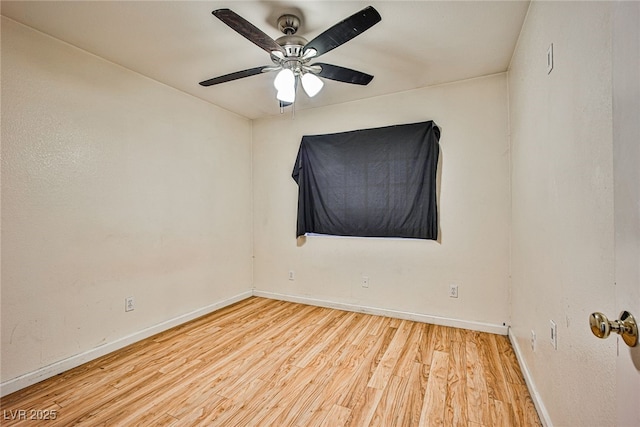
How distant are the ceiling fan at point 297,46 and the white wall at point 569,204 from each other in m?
0.86

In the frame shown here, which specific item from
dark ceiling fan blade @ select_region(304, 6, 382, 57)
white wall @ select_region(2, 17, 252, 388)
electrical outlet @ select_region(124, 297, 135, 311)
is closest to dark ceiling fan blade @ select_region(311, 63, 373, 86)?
dark ceiling fan blade @ select_region(304, 6, 382, 57)

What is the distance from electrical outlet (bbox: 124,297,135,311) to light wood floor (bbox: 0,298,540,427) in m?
0.33

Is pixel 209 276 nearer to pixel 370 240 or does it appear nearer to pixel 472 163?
pixel 370 240

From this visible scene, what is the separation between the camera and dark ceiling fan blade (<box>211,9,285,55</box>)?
1.38 metres

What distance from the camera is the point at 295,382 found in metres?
1.94

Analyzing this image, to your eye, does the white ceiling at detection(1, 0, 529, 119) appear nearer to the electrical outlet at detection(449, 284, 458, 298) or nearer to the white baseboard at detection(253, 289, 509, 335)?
the electrical outlet at detection(449, 284, 458, 298)

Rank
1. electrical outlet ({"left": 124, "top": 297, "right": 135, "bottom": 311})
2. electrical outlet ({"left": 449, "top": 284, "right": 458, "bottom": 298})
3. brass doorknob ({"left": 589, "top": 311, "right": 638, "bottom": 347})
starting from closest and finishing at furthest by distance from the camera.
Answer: brass doorknob ({"left": 589, "top": 311, "right": 638, "bottom": 347}), electrical outlet ({"left": 124, "top": 297, "right": 135, "bottom": 311}), electrical outlet ({"left": 449, "top": 284, "right": 458, "bottom": 298})

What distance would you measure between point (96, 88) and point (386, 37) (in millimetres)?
2276

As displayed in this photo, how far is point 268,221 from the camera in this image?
150 inches

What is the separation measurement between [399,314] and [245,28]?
284 centimetres

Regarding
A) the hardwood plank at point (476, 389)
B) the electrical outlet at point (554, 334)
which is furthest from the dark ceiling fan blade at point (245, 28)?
the hardwood plank at point (476, 389)

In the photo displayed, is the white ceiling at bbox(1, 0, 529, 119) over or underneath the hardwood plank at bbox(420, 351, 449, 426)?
over

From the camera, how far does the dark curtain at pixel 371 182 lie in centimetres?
289

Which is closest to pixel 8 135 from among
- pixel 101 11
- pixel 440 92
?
pixel 101 11
